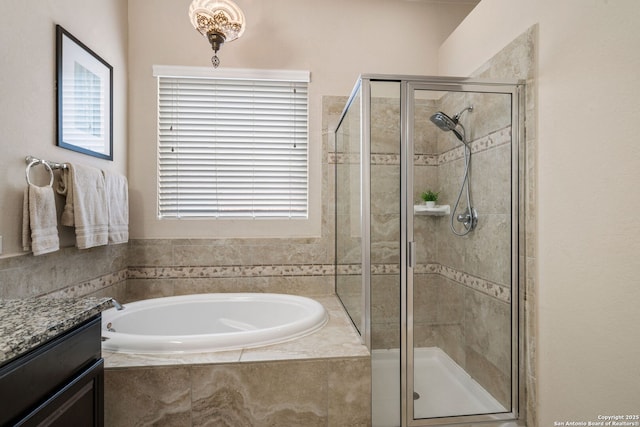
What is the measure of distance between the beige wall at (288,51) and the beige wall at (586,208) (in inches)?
42.2

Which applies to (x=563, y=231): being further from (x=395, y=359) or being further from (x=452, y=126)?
(x=395, y=359)

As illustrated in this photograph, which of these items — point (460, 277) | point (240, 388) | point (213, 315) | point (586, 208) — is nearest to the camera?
point (586, 208)

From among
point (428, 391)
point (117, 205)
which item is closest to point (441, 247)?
point (428, 391)

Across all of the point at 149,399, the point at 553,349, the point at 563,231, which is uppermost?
the point at 563,231

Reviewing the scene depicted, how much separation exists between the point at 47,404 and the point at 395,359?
130 centimetres

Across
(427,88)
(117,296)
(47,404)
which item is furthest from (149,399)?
(427,88)

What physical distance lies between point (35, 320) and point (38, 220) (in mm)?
783

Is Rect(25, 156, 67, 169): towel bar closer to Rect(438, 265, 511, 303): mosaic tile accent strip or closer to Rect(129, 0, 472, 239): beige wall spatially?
Rect(129, 0, 472, 239): beige wall

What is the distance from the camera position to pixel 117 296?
2.15 meters

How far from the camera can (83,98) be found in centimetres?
182

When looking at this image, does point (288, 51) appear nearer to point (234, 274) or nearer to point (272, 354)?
point (234, 274)

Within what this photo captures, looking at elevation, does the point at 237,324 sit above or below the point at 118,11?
below

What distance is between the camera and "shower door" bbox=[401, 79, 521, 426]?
1501mm

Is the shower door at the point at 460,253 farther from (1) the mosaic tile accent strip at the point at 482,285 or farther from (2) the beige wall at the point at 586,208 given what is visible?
(2) the beige wall at the point at 586,208
